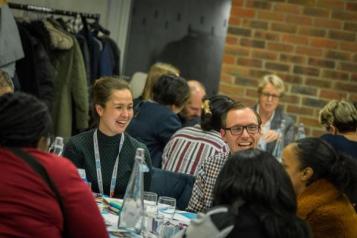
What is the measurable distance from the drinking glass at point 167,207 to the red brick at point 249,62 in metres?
3.09

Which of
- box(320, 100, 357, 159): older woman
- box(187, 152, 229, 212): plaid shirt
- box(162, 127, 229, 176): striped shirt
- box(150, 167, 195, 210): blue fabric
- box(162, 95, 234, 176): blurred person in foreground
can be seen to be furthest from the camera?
box(320, 100, 357, 159): older woman

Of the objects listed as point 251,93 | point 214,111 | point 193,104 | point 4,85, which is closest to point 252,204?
point 214,111

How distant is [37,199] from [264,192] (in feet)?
2.47

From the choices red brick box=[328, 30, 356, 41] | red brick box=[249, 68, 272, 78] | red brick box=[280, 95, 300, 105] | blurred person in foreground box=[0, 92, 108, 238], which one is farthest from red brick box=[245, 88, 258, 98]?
blurred person in foreground box=[0, 92, 108, 238]

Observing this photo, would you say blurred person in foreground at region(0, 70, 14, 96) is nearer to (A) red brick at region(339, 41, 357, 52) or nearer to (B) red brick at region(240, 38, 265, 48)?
(B) red brick at region(240, 38, 265, 48)

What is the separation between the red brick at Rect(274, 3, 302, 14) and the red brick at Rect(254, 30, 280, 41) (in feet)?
0.73

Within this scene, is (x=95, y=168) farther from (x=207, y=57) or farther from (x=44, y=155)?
(x=207, y=57)

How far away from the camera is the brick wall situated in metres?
6.14

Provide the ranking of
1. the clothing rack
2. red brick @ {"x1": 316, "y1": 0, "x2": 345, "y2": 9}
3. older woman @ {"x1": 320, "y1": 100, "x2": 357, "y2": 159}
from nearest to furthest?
older woman @ {"x1": 320, "y1": 100, "x2": 357, "y2": 159}, the clothing rack, red brick @ {"x1": 316, "y1": 0, "x2": 345, "y2": 9}

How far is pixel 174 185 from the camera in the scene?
12.7 feet

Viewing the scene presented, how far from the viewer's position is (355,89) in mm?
6195

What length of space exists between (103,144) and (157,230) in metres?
0.84

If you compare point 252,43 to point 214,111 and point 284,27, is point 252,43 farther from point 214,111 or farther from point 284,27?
point 214,111

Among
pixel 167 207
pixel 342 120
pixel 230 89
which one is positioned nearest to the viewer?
pixel 167 207
